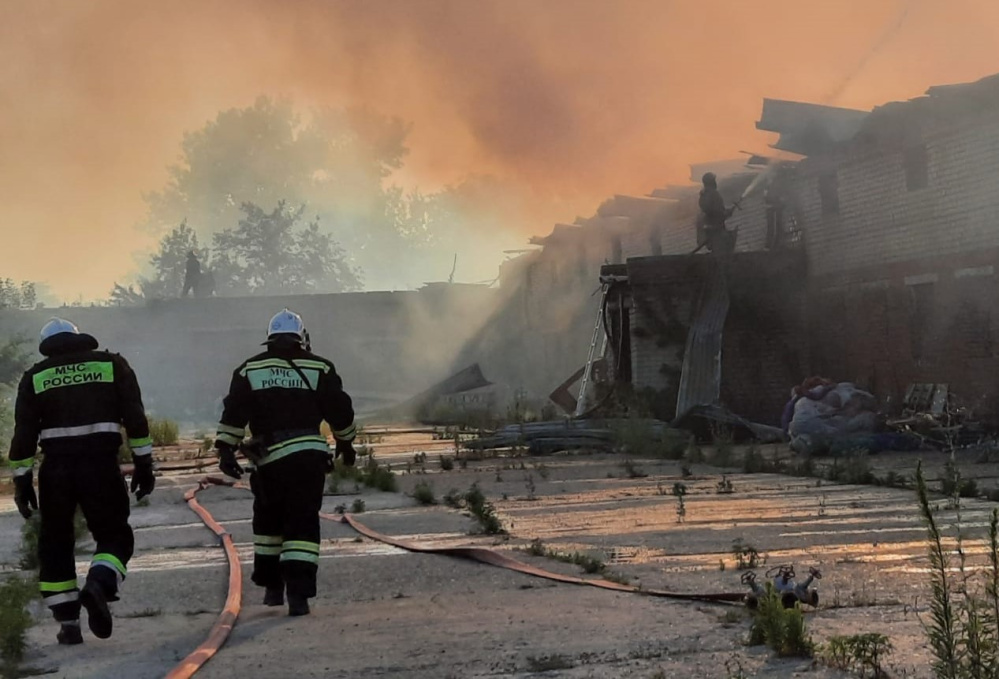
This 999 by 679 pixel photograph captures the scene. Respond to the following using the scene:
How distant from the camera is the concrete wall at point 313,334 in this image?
48125mm

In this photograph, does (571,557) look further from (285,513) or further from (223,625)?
(223,625)

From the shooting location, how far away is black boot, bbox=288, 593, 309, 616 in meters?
6.92

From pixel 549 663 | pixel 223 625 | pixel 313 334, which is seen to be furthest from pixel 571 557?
pixel 313 334

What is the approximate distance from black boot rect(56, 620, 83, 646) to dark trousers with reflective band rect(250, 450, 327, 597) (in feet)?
3.60

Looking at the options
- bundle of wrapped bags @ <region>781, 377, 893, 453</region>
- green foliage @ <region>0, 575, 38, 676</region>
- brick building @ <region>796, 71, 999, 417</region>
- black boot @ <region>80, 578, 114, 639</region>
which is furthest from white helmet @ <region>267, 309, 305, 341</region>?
brick building @ <region>796, 71, 999, 417</region>

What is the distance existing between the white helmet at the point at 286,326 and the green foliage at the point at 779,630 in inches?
128

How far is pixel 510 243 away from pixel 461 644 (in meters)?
85.8

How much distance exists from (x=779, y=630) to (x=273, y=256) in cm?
7314

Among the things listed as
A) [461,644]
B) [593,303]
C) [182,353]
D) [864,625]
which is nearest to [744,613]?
[864,625]

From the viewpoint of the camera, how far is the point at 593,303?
117 feet

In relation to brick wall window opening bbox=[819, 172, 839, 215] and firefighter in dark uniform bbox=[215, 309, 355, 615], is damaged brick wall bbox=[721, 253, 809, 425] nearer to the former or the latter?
brick wall window opening bbox=[819, 172, 839, 215]

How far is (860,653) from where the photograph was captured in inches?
180

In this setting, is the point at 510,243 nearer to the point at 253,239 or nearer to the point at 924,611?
the point at 253,239

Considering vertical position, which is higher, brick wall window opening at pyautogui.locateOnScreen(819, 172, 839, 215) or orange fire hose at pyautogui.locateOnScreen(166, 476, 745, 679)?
brick wall window opening at pyautogui.locateOnScreen(819, 172, 839, 215)
